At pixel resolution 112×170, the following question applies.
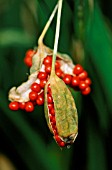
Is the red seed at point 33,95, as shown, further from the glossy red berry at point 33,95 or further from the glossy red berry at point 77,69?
the glossy red berry at point 77,69

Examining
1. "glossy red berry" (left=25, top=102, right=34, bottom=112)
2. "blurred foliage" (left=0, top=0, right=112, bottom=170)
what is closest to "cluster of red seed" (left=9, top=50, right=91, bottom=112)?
"glossy red berry" (left=25, top=102, right=34, bottom=112)

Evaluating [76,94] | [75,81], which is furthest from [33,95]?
[76,94]

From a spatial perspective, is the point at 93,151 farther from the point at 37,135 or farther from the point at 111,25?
the point at 111,25

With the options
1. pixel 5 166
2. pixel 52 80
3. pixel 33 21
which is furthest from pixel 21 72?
pixel 52 80

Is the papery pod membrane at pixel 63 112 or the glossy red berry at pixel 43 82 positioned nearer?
the papery pod membrane at pixel 63 112

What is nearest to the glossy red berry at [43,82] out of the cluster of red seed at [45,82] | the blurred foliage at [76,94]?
the cluster of red seed at [45,82]

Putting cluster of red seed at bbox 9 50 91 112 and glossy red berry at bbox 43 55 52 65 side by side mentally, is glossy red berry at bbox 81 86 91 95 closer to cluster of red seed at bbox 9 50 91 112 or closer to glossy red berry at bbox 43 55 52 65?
cluster of red seed at bbox 9 50 91 112
